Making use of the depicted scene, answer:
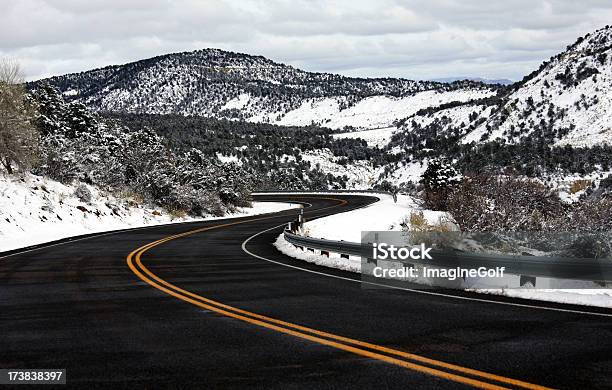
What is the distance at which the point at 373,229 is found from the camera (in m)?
36.5

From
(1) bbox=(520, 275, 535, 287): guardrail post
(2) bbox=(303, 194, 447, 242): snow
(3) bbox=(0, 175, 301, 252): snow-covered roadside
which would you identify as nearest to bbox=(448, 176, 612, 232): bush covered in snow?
(2) bbox=(303, 194, 447, 242): snow

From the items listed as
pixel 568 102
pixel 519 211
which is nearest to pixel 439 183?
pixel 519 211

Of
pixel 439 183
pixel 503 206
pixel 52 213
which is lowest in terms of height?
pixel 439 183

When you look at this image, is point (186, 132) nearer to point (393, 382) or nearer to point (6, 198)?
point (6, 198)

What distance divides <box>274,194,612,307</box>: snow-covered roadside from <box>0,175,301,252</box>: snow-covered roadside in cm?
1181

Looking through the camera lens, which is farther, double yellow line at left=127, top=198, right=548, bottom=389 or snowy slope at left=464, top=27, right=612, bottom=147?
snowy slope at left=464, top=27, right=612, bottom=147

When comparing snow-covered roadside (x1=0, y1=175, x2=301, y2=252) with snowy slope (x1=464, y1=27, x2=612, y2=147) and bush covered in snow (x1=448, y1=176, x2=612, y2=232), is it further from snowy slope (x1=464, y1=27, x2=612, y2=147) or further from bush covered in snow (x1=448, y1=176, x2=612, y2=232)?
snowy slope (x1=464, y1=27, x2=612, y2=147)

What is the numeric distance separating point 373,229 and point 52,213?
1855 cm

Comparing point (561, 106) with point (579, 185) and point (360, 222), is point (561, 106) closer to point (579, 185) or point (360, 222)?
point (579, 185)

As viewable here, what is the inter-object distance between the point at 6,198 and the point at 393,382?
27574mm

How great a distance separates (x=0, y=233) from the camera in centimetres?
2512

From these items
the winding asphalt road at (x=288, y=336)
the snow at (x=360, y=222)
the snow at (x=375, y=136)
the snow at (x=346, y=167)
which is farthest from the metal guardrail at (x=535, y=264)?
the snow at (x=375, y=136)

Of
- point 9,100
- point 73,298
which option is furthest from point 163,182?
point 73,298

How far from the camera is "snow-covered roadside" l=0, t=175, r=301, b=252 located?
87.1 feet
